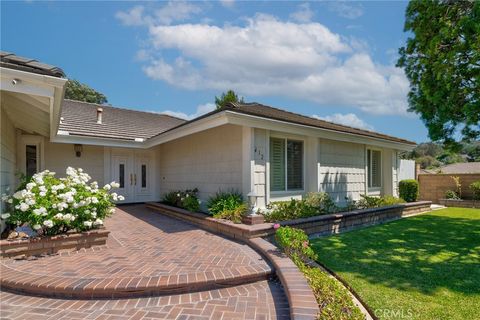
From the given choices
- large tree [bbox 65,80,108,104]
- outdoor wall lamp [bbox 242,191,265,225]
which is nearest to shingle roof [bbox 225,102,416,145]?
outdoor wall lamp [bbox 242,191,265,225]

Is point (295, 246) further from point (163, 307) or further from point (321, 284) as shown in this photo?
point (163, 307)

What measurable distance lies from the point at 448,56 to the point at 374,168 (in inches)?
261

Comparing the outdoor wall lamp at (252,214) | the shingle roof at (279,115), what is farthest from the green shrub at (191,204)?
the shingle roof at (279,115)

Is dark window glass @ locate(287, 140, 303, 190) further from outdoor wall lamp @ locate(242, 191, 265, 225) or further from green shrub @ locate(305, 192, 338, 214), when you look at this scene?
outdoor wall lamp @ locate(242, 191, 265, 225)

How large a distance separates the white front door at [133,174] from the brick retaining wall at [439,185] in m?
15.4

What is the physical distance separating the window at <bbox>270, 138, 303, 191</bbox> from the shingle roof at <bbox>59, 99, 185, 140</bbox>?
7.48 metres

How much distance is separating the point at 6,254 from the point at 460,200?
697 inches

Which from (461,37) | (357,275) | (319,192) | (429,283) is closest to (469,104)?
(461,37)

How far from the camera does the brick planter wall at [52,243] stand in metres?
5.04

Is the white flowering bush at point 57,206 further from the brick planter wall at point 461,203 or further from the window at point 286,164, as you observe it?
the brick planter wall at point 461,203

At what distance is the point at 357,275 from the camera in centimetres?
471

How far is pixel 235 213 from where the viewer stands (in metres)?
7.27

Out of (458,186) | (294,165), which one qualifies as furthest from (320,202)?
(458,186)

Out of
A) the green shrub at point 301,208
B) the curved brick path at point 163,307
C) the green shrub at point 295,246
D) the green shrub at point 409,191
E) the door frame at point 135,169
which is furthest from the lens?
the green shrub at point 409,191
